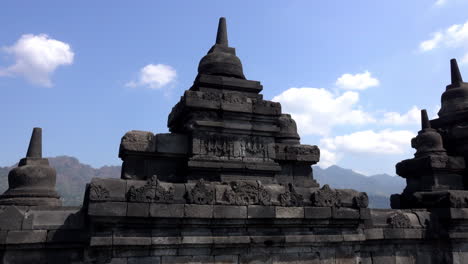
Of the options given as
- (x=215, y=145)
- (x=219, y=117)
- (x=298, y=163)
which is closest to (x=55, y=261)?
(x=215, y=145)

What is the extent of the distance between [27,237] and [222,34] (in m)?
6.43

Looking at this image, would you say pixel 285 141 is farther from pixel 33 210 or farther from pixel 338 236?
pixel 33 210

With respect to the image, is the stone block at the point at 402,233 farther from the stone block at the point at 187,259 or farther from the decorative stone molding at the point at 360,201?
the stone block at the point at 187,259

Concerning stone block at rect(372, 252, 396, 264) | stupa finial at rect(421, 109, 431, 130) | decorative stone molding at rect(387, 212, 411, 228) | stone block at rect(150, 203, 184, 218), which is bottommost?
stone block at rect(372, 252, 396, 264)

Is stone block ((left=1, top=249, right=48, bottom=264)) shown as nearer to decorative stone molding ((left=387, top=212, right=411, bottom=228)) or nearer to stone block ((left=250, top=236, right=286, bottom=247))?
stone block ((left=250, top=236, right=286, bottom=247))

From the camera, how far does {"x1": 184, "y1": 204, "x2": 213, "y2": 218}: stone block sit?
19.6 feet

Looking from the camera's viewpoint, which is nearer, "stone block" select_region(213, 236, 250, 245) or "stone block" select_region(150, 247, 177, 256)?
"stone block" select_region(150, 247, 177, 256)

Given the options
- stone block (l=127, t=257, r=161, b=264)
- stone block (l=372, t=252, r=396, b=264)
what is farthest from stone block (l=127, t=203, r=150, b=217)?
stone block (l=372, t=252, r=396, b=264)

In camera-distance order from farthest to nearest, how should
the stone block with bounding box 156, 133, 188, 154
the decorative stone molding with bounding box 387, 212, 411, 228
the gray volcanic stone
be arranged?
the decorative stone molding with bounding box 387, 212, 411, 228 < the stone block with bounding box 156, 133, 188, 154 < the gray volcanic stone

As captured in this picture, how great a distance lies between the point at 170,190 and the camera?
602cm

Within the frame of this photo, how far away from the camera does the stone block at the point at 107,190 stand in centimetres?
557

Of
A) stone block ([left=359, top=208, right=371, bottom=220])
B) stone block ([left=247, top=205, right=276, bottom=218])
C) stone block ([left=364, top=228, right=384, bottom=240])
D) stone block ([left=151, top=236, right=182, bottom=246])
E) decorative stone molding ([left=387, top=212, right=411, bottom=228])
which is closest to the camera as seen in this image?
stone block ([left=151, top=236, right=182, bottom=246])

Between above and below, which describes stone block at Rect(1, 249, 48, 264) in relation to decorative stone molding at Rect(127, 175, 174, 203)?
below

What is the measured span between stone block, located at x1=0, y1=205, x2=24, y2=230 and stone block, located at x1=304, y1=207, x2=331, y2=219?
4827 millimetres
